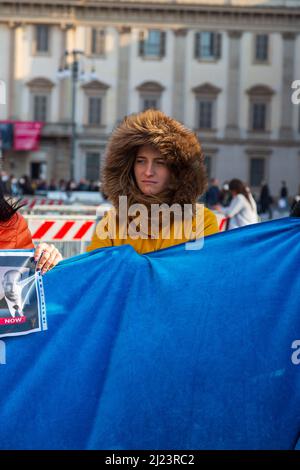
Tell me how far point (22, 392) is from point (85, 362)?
0.85 feet

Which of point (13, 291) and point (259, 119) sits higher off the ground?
point (259, 119)

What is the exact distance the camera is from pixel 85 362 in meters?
3.21

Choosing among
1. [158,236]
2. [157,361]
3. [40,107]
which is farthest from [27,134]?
[157,361]

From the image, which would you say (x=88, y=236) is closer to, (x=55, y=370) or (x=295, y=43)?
(x=55, y=370)

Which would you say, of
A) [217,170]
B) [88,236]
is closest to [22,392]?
[88,236]

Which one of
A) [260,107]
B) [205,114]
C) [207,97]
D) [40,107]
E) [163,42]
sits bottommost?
[205,114]

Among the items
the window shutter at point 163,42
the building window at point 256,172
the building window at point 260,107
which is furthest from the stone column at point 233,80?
the window shutter at point 163,42

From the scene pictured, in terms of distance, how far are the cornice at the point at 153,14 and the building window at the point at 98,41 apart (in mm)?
497

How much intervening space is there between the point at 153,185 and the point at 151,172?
63mm

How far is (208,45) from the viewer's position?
160 ft

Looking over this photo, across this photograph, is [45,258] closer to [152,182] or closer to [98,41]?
[152,182]

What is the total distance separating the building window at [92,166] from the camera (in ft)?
158

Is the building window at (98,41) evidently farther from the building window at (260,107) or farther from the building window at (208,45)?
the building window at (260,107)
